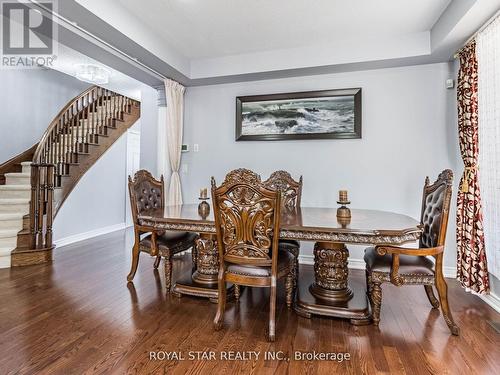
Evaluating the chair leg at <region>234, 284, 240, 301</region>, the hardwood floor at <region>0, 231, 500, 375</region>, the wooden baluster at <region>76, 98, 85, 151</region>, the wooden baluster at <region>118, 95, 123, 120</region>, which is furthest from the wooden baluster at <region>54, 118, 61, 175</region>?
the chair leg at <region>234, 284, 240, 301</region>

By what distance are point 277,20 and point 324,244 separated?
7.30 feet

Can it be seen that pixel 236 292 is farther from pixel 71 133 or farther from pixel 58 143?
pixel 71 133

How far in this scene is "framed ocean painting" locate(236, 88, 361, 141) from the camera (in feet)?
11.6

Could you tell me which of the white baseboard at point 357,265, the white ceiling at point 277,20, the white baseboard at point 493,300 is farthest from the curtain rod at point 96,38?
the white baseboard at point 493,300

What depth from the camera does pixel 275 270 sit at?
75.0 inches

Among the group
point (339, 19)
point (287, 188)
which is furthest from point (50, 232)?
point (339, 19)

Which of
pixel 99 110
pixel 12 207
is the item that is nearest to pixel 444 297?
pixel 12 207

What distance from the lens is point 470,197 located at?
264 cm

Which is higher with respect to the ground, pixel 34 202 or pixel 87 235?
pixel 34 202

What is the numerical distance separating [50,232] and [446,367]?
4.21 m

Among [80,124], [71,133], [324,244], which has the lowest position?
[324,244]

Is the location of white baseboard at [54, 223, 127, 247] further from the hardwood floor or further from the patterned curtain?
the patterned curtain
